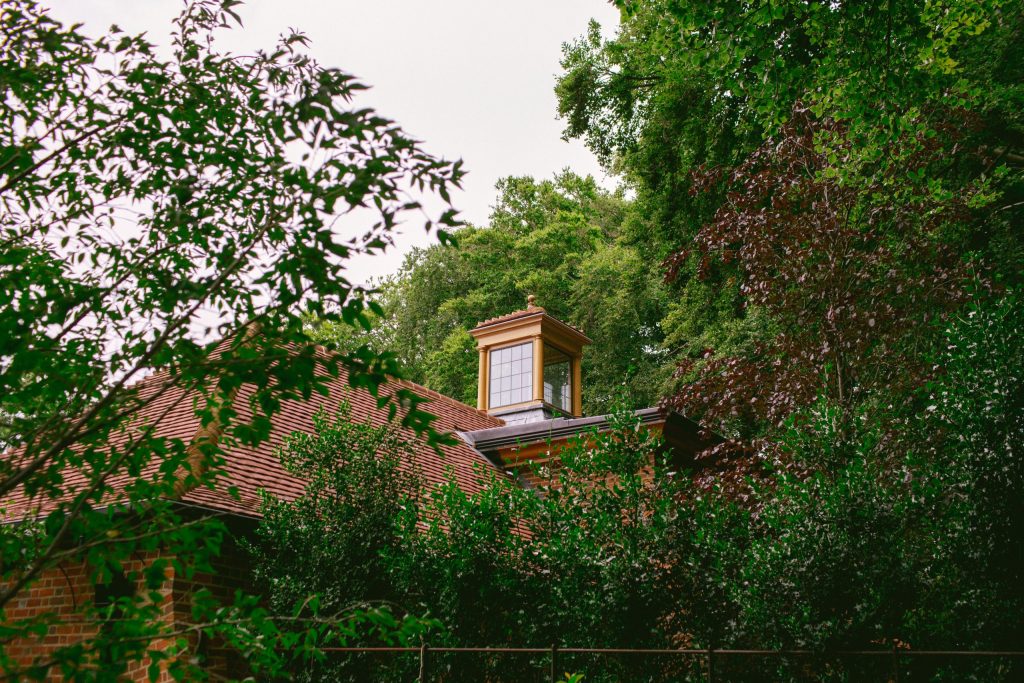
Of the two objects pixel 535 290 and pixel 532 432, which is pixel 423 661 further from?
pixel 535 290

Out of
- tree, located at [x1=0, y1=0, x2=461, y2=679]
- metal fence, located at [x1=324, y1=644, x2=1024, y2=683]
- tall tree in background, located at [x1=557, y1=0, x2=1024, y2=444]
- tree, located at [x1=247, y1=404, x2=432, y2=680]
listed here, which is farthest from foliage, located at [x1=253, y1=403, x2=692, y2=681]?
tree, located at [x1=0, y1=0, x2=461, y2=679]

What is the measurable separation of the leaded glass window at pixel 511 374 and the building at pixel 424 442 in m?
0.02

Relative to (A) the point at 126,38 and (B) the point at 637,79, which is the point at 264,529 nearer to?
(A) the point at 126,38

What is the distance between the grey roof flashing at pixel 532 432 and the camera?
10.8 m

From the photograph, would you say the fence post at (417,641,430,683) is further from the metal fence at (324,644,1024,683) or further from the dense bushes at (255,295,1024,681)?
the dense bushes at (255,295,1024,681)

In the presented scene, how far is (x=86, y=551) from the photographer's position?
2.39 meters

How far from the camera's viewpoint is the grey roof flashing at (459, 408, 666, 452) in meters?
10.8

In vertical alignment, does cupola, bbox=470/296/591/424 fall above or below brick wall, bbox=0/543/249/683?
above

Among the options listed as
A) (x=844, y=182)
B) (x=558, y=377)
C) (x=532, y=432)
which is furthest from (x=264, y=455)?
(x=558, y=377)

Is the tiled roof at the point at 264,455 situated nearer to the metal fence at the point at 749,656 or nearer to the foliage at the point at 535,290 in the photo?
the metal fence at the point at 749,656

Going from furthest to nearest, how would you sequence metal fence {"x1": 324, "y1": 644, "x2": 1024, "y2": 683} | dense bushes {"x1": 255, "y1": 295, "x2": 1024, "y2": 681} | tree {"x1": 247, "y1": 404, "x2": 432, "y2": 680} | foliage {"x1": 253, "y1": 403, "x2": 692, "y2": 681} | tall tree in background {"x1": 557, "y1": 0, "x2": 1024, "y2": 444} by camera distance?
1. tree {"x1": 247, "y1": 404, "x2": 432, "y2": 680}
2. tall tree in background {"x1": 557, "y1": 0, "x2": 1024, "y2": 444}
3. foliage {"x1": 253, "y1": 403, "x2": 692, "y2": 681}
4. dense bushes {"x1": 255, "y1": 295, "x2": 1024, "y2": 681}
5. metal fence {"x1": 324, "y1": 644, "x2": 1024, "y2": 683}

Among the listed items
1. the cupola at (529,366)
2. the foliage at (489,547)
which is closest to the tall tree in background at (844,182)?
the foliage at (489,547)

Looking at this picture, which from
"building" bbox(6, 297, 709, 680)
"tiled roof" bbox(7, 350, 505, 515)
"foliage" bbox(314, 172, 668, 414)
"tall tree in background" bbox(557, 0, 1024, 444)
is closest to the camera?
"tall tree in background" bbox(557, 0, 1024, 444)

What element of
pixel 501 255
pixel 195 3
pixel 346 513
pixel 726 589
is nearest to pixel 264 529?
pixel 346 513
